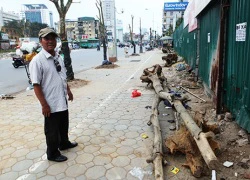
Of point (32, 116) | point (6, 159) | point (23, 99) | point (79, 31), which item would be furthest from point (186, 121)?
point (79, 31)

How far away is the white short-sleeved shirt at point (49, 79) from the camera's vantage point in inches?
128

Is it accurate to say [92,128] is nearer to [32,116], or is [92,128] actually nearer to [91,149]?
[91,149]

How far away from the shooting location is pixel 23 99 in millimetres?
7598

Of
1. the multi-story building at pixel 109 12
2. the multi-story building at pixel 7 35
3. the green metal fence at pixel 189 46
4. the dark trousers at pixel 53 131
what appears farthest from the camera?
the multi-story building at pixel 7 35

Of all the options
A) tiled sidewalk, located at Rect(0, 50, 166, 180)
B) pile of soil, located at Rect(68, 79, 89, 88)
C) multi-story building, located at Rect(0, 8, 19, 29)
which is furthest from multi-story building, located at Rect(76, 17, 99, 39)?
tiled sidewalk, located at Rect(0, 50, 166, 180)

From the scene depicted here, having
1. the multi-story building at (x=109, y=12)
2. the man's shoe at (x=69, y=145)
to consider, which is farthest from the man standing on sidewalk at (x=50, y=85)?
the multi-story building at (x=109, y=12)

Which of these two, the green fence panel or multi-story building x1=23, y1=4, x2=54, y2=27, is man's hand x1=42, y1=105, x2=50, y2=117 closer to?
the green fence panel

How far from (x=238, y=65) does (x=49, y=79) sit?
3.14 metres

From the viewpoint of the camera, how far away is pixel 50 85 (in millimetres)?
3387

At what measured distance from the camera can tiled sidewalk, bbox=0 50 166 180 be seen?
332 centimetres

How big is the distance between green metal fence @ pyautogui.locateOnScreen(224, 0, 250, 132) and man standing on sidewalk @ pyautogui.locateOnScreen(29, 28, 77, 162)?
2844 millimetres

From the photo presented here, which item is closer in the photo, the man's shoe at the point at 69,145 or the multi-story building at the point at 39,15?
the man's shoe at the point at 69,145

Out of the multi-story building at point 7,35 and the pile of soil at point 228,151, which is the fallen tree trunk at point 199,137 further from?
the multi-story building at point 7,35

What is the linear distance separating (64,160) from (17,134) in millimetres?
1667
